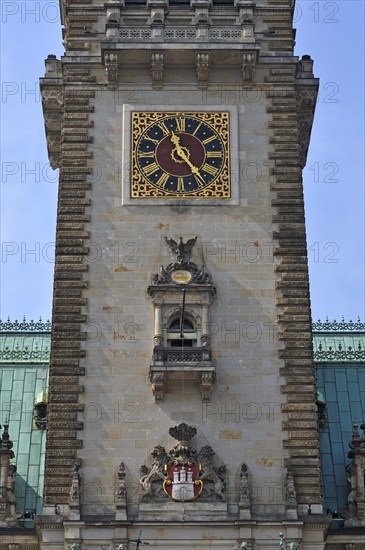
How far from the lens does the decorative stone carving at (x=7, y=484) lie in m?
37.3

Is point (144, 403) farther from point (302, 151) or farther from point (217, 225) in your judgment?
point (302, 151)

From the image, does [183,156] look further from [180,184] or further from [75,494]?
[75,494]

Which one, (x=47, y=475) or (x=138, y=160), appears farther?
(x=138, y=160)

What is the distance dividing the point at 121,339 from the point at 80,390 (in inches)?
64.6

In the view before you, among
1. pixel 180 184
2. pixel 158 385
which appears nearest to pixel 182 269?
pixel 180 184

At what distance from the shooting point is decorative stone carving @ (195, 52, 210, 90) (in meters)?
41.5

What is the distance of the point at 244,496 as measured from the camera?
36.2 meters

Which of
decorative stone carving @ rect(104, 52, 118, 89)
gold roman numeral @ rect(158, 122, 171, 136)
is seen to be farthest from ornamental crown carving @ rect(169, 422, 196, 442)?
decorative stone carving @ rect(104, 52, 118, 89)

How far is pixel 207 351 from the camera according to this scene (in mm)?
37719

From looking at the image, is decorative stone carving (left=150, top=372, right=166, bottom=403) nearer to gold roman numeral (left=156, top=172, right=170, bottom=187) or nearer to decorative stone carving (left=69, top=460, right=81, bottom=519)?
decorative stone carving (left=69, top=460, right=81, bottom=519)

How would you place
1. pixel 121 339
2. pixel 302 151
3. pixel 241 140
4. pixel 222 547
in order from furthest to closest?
pixel 302 151
pixel 241 140
pixel 121 339
pixel 222 547

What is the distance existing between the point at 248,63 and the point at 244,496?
11.8m

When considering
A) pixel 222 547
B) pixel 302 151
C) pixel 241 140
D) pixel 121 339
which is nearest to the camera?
pixel 222 547

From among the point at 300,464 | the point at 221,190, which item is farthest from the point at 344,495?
the point at 221,190
